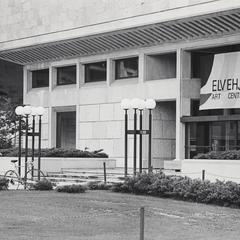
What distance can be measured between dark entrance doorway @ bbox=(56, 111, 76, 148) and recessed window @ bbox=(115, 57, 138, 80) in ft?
18.4

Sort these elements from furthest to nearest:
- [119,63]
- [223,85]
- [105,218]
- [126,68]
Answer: [119,63]
[126,68]
[223,85]
[105,218]

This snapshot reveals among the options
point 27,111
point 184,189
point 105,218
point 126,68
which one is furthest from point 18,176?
point 126,68

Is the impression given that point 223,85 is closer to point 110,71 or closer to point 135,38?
point 135,38

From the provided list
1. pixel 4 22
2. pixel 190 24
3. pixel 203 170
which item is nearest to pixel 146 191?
pixel 203 170

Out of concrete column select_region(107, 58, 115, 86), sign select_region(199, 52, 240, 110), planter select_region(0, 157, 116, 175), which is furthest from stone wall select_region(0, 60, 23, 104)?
sign select_region(199, 52, 240, 110)

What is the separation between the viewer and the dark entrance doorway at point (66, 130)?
46094 millimetres

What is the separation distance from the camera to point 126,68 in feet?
137

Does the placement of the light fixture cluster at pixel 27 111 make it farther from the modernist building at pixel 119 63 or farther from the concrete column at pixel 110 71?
the concrete column at pixel 110 71

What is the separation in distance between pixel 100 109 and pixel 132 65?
3798mm

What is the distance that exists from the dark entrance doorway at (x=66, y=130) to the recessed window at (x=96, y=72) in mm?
3276

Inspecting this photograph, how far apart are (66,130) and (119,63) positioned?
24.5 ft

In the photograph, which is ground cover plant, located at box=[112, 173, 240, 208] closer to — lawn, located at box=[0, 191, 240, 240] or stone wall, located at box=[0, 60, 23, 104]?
lawn, located at box=[0, 191, 240, 240]

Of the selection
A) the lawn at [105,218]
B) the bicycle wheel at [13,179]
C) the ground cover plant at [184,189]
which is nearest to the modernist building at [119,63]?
the bicycle wheel at [13,179]

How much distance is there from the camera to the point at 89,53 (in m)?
43.2
